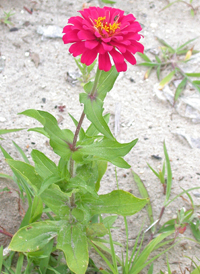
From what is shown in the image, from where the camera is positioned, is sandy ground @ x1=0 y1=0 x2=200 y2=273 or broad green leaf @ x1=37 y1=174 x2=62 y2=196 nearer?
broad green leaf @ x1=37 y1=174 x2=62 y2=196

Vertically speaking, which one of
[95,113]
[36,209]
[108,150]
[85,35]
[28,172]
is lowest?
[36,209]

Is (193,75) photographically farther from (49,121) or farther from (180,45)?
(49,121)

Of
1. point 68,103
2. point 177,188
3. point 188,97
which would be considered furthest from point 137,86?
point 177,188

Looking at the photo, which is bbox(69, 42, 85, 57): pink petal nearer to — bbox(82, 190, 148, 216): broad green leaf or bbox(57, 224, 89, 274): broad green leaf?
bbox(82, 190, 148, 216): broad green leaf

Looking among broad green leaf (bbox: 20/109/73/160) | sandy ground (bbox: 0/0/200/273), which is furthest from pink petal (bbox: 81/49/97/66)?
sandy ground (bbox: 0/0/200/273)

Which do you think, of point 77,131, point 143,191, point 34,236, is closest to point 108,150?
point 77,131

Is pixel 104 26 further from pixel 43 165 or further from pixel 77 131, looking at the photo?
pixel 43 165
